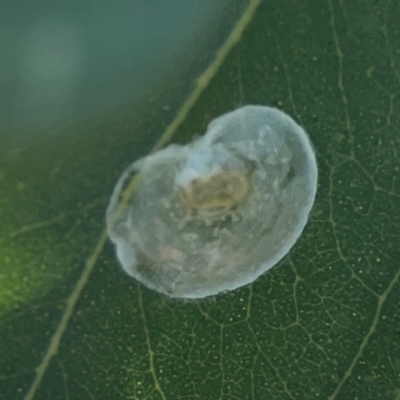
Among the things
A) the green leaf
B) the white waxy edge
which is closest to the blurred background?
the green leaf

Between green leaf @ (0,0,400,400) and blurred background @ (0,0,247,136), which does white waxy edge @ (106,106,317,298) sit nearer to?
green leaf @ (0,0,400,400)

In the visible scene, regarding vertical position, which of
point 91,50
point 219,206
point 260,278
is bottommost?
point 260,278

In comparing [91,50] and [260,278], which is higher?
Answer: [91,50]

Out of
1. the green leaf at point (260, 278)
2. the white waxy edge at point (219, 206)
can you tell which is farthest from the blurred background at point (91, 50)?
the white waxy edge at point (219, 206)

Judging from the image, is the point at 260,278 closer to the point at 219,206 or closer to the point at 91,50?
the point at 219,206

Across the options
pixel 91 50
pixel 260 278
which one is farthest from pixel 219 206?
pixel 91 50

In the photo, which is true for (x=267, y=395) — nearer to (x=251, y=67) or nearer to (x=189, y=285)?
(x=189, y=285)
